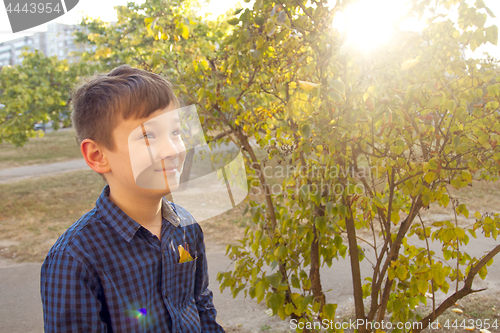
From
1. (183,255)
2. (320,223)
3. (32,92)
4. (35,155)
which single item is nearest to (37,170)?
(35,155)

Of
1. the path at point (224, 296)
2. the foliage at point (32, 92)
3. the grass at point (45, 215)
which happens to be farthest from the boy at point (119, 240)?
the foliage at point (32, 92)

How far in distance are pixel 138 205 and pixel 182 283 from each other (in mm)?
305

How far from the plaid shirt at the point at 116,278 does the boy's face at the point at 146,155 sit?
0.13 meters

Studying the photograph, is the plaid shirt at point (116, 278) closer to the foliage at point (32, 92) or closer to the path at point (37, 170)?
the foliage at point (32, 92)

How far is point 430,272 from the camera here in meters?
1.70

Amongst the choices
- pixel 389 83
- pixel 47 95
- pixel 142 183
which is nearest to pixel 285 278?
pixel 389 83

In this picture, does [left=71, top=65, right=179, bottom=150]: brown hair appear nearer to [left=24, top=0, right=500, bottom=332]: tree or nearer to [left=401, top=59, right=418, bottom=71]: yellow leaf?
[left=24, top=0, right=500, bottom=332]: tree

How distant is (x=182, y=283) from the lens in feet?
4.08

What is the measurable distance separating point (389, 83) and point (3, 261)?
4.74m

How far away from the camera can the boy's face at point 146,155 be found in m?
1.05

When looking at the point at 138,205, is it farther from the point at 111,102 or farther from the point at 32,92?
the point at 32,92

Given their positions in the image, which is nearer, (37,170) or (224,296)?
(224,296)

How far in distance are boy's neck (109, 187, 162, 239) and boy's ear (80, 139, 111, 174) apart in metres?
0.08

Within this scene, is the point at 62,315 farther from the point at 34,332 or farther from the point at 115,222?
the point at 34,332
